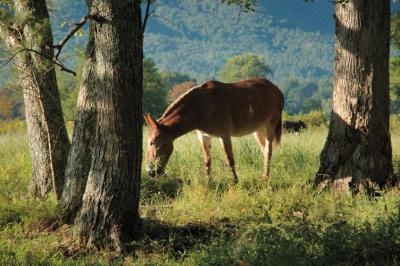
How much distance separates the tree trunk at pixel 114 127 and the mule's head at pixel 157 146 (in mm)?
3105

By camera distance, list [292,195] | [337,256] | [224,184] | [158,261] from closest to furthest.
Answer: [337,256]
[158,261]
[292,195]
[224,184]

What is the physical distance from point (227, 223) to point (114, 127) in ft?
5.79

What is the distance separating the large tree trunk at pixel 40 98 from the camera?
25.1 feet

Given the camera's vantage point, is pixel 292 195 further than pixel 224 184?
No

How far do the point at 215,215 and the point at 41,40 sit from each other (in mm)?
3057

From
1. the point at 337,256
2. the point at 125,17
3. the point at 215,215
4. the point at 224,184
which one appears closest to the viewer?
the point at 337,256

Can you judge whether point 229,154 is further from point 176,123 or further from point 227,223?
point 227,223

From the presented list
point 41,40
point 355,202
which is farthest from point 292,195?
point 41,40

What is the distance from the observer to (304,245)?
17.0ft

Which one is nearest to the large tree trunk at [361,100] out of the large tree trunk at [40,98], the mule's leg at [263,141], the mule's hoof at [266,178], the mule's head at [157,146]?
the mule's hoof at [266,178]

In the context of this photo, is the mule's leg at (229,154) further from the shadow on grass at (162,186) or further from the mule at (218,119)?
the shadow on grass at (162,186)

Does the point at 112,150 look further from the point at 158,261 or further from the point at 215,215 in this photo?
the point at 215,215

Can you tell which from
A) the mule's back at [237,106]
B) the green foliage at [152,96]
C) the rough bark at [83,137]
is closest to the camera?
the rough bark at [83,137]

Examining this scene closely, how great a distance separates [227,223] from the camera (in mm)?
6914
